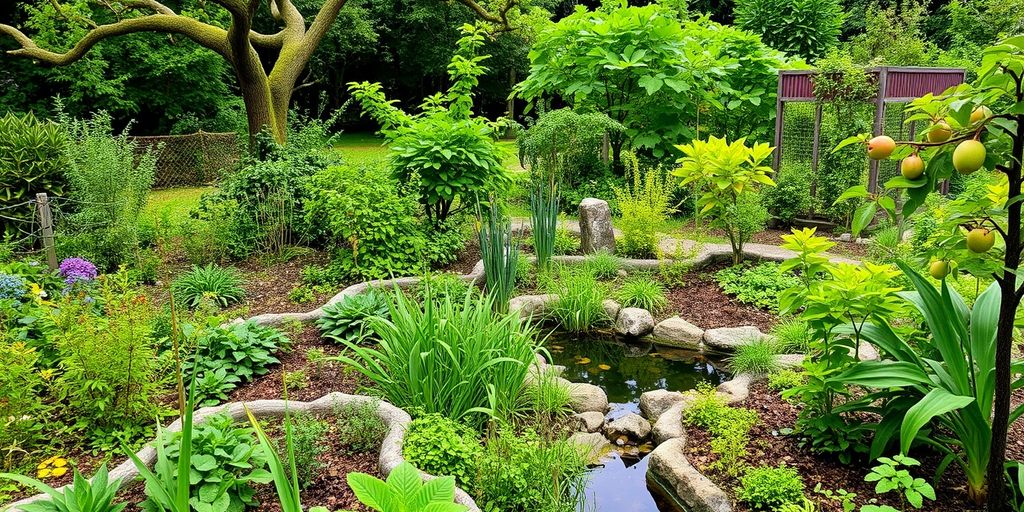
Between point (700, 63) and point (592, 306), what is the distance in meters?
4.75

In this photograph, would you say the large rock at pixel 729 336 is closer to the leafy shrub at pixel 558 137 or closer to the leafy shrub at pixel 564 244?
the leafy shrub at pixel 564 244

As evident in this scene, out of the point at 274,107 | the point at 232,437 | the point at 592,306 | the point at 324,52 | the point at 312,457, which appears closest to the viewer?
the point at 232,437

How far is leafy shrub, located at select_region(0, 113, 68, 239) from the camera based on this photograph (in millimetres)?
6360

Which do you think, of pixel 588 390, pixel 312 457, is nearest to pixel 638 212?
pixel 588 390

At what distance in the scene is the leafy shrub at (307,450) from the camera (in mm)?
2674

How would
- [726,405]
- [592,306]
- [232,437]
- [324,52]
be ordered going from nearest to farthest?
[232,437] < [726,405] < [592,306] < [324,52]

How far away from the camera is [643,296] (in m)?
5.36

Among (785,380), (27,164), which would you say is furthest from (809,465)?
(27,164)

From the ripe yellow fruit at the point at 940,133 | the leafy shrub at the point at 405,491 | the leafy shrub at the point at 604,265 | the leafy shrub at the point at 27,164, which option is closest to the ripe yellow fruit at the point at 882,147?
the ripe yellow fruit at the point at 940,133

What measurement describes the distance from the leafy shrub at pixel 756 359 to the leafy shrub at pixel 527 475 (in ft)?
5.12

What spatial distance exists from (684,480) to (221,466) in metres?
1.94

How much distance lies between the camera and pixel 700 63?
8500mm

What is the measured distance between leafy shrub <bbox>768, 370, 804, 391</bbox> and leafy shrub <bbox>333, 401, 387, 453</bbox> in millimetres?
2093

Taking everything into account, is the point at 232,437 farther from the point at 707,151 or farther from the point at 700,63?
the point at 700,63
